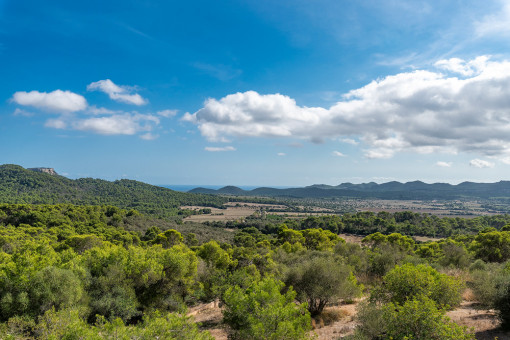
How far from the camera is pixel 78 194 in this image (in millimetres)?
152375

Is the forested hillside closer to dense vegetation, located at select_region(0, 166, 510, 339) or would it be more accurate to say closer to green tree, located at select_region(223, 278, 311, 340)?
dense vegetation, located at select_region(0, 166, 510, 339)

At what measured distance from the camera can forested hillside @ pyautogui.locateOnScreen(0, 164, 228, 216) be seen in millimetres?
129000

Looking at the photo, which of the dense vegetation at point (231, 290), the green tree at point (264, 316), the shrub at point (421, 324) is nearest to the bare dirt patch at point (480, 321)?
the dense vegetation at point (231, 290)

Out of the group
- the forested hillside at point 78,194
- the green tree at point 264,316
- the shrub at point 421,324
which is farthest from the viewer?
the forested hillside at point 78,194

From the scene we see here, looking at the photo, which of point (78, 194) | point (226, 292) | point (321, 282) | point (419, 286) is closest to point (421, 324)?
point (419, 286)

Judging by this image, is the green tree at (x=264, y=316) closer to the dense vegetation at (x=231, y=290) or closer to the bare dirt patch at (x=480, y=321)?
the dense vegetation at (x=231, y=290)

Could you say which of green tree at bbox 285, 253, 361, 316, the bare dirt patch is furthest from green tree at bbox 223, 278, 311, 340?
the bare dirt patch

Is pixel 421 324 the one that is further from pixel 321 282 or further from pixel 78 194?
pixel 78 194

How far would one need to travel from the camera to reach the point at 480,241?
40938mm

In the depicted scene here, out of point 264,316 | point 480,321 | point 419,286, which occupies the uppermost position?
point 419,286

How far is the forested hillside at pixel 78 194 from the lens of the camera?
5079 inches

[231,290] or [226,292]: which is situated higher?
[226,292]

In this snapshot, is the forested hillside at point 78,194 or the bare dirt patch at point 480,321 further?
the forested hillside at point 78,194

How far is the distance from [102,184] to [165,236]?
173 m
